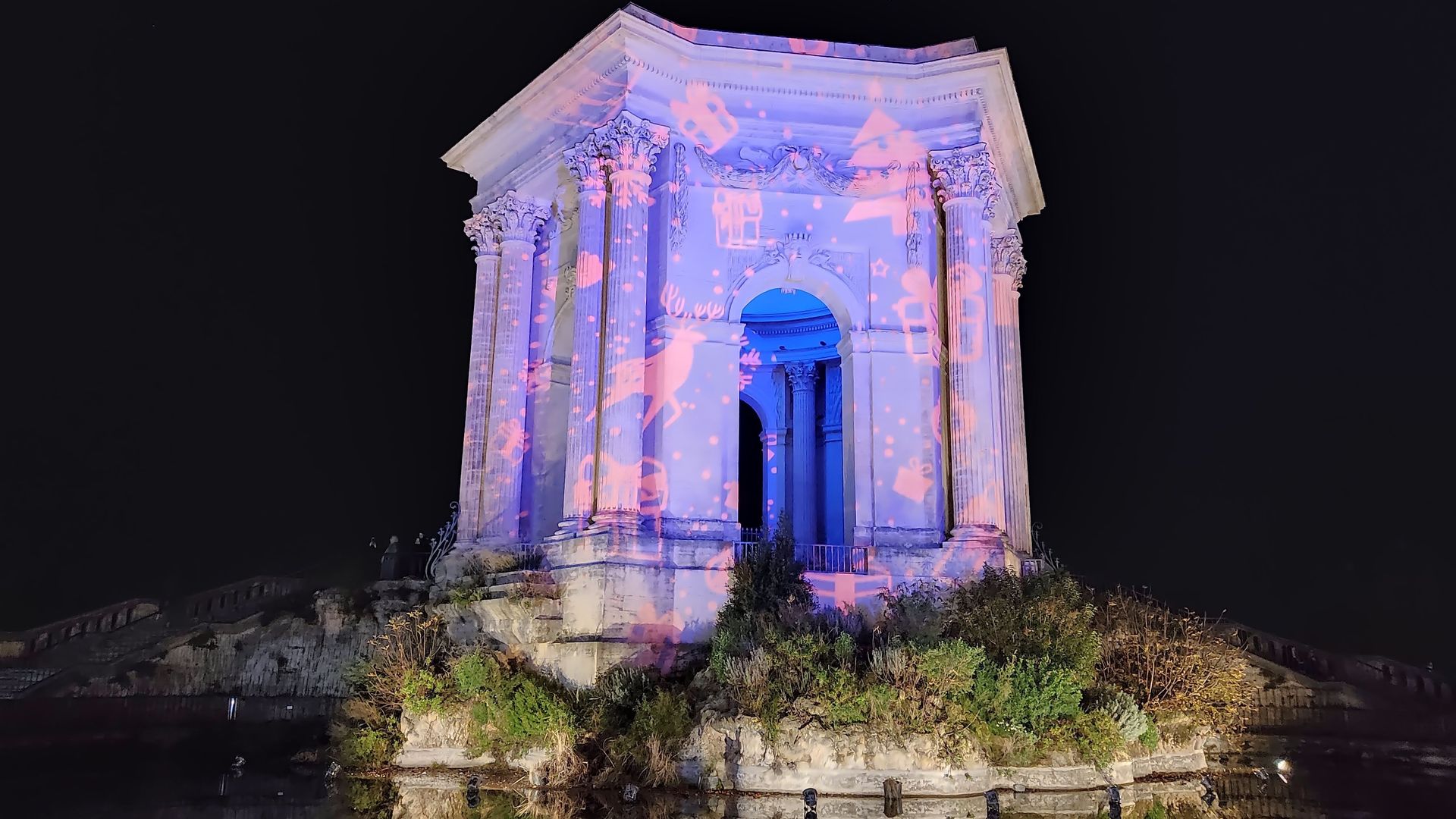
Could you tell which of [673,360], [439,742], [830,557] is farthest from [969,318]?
[439,742]

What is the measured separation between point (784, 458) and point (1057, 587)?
1220 cm

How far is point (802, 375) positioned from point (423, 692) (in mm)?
14134

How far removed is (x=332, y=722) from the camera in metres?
15.7

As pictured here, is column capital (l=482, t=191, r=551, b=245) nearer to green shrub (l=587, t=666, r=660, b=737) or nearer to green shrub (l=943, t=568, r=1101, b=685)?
green shrub (l=587, t=666, r=660, b=737)

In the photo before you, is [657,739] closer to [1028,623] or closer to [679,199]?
[1028,623]

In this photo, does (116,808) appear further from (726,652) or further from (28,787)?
(726,652)

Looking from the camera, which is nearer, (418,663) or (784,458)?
(418,663)

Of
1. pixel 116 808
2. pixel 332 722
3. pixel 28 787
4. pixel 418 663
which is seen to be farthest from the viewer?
pixel 332 722

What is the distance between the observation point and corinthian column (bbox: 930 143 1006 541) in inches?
676

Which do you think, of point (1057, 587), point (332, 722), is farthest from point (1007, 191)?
point (332, 722)

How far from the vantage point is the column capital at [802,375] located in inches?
1017

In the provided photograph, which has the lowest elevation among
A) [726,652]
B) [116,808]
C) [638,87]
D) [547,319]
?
[116,808]

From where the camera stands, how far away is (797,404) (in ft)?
84.6

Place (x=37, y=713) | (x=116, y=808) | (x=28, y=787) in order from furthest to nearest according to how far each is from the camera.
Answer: (x=37, y=713) → (x=28, y=787) → (x=116, y=808)
